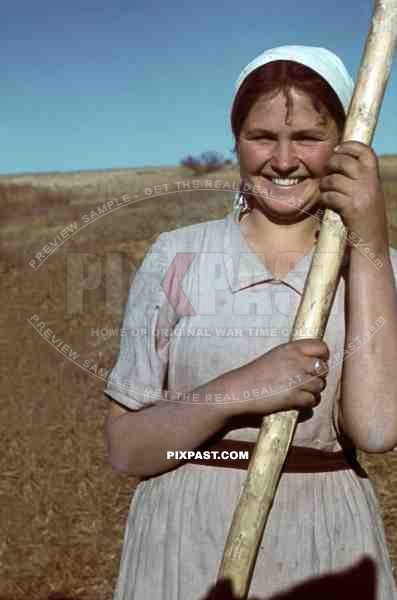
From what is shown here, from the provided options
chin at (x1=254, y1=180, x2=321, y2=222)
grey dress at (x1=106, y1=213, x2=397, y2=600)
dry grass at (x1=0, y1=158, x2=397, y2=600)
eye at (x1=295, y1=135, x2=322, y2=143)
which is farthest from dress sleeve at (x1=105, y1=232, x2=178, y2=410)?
dry grass at (x1=0, y1=158, x2=397, y2=600)

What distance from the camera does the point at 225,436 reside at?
5.27ft

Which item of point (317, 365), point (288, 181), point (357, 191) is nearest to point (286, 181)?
point (288, 181)

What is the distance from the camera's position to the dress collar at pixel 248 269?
1.66 metres

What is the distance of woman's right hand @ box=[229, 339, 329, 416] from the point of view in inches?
57.7

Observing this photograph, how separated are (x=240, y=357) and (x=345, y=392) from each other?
0.78 feet

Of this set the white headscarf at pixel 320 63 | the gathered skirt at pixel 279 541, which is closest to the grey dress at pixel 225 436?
the gathered skirt at pixel 279 541

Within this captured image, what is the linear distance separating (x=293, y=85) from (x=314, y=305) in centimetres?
49

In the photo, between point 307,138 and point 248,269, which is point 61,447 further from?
point 307,138

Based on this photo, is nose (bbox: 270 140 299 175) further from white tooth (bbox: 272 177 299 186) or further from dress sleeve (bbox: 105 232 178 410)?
dress sleeve (bbox: 105 232 178 410)

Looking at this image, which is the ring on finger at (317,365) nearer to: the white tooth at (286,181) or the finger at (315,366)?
the finger at (315,366)

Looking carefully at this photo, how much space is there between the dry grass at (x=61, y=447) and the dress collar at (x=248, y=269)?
2714 mm

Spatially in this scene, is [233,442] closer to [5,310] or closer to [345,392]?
[345,392]

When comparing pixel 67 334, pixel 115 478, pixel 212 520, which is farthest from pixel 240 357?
pixel 67 334

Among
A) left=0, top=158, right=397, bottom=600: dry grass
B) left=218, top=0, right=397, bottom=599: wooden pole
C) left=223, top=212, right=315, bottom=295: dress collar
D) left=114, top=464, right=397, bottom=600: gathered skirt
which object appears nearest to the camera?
left=218, top=0, right=397, bottom=599: wooden pole
